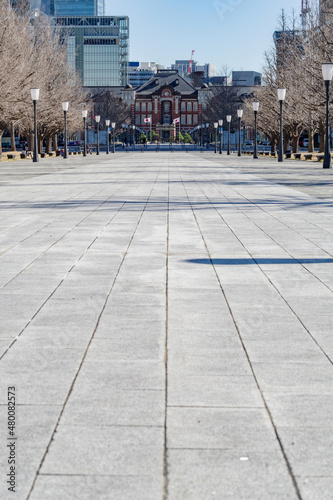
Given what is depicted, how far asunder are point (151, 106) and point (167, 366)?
537 ft

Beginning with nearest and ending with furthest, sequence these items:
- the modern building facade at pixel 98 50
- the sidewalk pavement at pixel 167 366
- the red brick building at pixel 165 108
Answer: the sidewalk pavement at pixel 167 366, the red brick building at pixel 165 108, the modern building facade at pixel 98 50

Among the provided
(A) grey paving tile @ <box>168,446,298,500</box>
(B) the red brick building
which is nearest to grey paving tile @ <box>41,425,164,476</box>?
(A) grey paving tile @ <box>168,446,298,500</box>

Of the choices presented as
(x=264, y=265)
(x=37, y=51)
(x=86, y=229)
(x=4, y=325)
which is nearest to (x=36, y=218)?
(x=86, y=229)

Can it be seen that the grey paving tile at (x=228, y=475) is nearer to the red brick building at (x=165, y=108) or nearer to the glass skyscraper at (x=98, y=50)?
the red brick building at (x=165, y=108)

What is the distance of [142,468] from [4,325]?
283cm

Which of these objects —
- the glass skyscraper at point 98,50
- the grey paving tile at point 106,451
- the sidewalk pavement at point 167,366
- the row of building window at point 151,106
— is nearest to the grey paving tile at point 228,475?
the sidewalk pavement at point 167,366

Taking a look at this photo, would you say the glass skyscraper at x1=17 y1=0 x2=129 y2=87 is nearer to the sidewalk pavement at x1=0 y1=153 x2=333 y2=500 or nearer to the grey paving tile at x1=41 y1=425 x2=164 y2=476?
the sidewalk pavement at x1=0 y1=153 x2=333 y2=500

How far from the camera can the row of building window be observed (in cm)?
16475

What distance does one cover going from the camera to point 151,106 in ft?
541

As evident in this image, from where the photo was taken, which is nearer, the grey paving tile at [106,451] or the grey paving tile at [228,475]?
the grey paving tile at [228,475]

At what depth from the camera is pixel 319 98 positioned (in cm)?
4350

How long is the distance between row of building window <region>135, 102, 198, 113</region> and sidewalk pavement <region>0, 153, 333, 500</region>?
157 m

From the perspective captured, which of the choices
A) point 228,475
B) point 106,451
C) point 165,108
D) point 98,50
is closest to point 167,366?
point 106,451

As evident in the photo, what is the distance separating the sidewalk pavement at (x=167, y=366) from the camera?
123 inches
